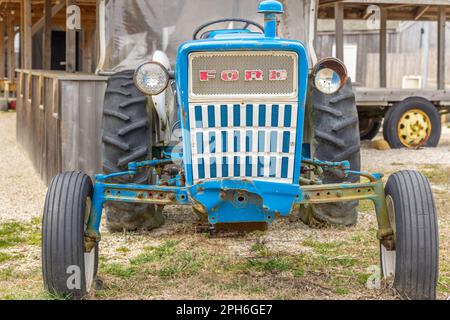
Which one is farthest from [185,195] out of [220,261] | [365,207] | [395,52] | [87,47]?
[395,52]

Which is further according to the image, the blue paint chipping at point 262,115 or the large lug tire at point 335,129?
the large lug tire at point 335,129

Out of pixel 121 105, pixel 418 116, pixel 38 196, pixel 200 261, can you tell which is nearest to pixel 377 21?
pixel 121 105

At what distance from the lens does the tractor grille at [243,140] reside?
4363 millimetres

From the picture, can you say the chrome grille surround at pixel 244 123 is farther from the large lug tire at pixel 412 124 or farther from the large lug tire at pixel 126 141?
the large lug tire at pixel 412 124

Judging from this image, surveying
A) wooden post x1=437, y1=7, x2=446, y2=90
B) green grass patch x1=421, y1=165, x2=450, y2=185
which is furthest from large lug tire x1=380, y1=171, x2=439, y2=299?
wooden post x1=437, y1=7, x2=446, y2=90

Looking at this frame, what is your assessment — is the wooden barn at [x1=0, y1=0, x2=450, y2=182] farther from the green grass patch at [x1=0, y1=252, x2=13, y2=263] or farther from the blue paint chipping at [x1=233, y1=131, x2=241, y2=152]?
the blue paint chipping at [x1=233, y1=131, x2=241, y2=152]

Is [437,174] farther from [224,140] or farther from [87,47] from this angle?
[87,47]

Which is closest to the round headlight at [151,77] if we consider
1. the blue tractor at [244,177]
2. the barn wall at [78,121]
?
the blue tractor at [244,177]

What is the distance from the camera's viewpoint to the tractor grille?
4.36m

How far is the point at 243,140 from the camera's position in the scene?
4.39m

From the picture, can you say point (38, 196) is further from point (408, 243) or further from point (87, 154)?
point (408, 243)

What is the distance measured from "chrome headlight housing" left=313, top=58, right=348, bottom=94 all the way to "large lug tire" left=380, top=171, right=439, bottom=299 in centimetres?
66

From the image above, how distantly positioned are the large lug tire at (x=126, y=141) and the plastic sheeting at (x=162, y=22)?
0.73 m
